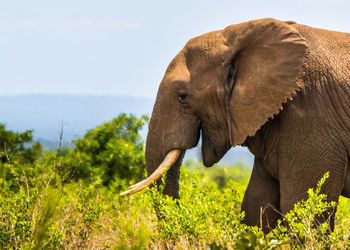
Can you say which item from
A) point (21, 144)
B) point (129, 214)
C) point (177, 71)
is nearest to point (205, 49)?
point (177, 71)

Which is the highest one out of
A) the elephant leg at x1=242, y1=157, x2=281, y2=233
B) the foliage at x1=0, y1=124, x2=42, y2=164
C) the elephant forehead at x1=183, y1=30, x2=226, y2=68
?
the elephant forehead at x1=183, y1=30, x2=226, y2=68

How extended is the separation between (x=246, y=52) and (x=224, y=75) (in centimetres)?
28

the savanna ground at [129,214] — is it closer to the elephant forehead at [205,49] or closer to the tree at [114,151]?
the tree at [114,151]

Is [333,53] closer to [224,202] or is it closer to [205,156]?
[205,156]

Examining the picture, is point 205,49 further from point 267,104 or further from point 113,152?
point 113,152

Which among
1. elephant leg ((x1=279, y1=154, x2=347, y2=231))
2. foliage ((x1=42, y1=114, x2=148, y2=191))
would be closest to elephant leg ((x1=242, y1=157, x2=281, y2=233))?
elephant leg ((x1=279, y1=154, x2=347, y2=231))

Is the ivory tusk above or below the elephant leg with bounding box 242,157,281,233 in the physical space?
above

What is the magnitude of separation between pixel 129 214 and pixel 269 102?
3.42m

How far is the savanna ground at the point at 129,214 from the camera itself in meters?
4.19

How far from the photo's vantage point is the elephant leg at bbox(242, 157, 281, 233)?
18.7 feet

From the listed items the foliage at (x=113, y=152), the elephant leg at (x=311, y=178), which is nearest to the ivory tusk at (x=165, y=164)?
the elephant leg at (x=311, y=178)

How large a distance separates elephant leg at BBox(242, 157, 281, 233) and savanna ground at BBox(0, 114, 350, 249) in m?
0.17

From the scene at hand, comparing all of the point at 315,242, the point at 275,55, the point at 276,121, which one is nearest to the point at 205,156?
the point at 276,121

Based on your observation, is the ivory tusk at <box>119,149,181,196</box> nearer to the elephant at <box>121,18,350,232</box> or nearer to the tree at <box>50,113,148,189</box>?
the elephant at <box>121,18,350,232</box>
